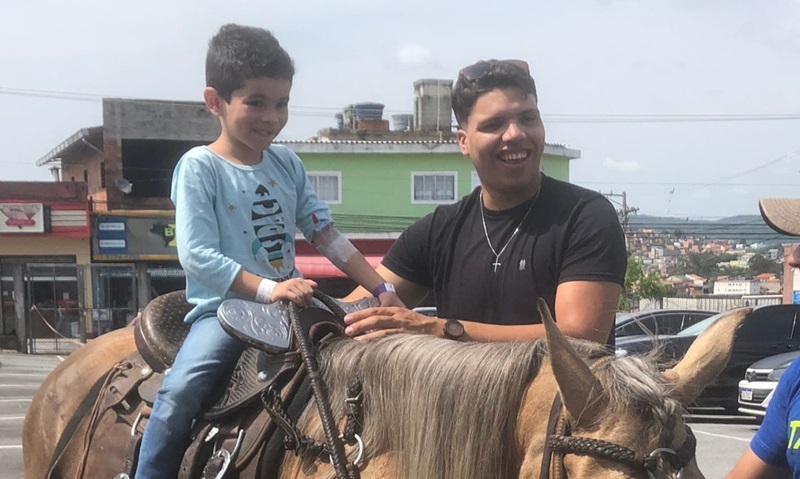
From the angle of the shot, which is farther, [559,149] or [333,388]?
[559,149]

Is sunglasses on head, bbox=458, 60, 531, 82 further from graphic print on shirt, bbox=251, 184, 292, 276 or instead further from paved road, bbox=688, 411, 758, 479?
paved road, bbox=688, 411, 758, 479

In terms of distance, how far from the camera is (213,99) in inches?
118

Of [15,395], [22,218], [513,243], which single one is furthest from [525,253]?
[22,218]

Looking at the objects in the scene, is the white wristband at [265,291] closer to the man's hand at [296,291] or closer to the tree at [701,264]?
the man's hand at [296,291]

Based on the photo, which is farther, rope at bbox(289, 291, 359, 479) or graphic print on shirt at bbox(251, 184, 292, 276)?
graphic print on shirt at bbox(251, 184, 292, 276)

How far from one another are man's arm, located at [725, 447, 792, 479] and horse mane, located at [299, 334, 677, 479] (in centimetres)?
117

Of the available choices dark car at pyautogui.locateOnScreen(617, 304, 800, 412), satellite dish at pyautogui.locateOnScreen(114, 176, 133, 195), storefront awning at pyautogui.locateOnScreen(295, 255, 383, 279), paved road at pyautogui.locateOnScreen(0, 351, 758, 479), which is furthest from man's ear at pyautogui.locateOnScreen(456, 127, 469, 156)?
satellite dish at pyautogui.locateOnScreen(114, 176, 133, 195)

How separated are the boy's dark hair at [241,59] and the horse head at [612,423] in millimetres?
1587

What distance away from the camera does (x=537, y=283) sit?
106 inches

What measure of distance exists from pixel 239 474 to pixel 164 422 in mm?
343

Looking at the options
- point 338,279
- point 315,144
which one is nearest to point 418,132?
point 315,144

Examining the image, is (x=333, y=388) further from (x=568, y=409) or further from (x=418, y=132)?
(x=418, y=132)

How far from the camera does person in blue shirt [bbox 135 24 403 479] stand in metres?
2.69

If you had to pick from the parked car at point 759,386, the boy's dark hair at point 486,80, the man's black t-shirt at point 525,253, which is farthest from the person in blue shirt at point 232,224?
the parked car at point 759,386
